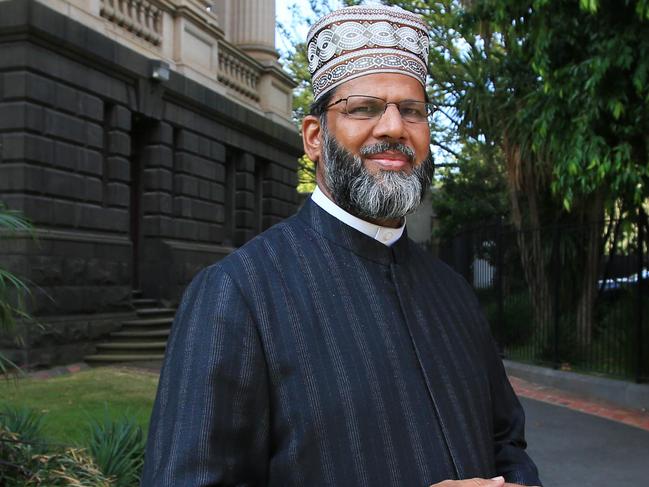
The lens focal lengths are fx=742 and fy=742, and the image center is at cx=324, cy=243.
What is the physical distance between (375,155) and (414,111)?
0.52 feet

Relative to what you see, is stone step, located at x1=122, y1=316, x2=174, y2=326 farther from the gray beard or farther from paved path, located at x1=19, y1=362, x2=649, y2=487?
the gray beard

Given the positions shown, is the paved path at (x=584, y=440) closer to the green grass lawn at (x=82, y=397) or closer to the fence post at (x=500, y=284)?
the green grass lawn at (x=82, y=397)

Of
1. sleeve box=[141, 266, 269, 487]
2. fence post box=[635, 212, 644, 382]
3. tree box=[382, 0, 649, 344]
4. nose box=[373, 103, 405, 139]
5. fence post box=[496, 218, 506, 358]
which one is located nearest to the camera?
sleeve box=[141, 266, 269, 487]

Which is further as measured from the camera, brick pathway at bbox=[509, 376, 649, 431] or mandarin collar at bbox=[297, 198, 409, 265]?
brick pathway at bbox=[509, 376, 649, 431]

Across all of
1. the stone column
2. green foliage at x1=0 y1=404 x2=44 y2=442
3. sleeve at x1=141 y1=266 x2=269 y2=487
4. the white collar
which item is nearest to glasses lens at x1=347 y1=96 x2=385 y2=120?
the white collar

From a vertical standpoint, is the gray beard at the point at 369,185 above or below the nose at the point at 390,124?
below

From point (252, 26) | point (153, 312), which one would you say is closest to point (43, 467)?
point (153, 312)

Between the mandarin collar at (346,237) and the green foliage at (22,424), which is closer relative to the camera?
the mandarin collar at (346,237)

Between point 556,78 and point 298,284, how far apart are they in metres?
7.03

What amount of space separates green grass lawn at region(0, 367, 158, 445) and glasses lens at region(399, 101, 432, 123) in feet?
12.6

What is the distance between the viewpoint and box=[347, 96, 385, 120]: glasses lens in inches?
74.5

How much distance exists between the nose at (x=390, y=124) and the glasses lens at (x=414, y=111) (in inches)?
1.2

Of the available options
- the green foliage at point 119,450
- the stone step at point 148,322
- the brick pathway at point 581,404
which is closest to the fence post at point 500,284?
the brick pathway at point 581,404

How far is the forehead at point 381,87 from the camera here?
→ 6.22ft
